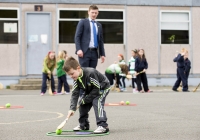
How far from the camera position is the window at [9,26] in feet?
86.3

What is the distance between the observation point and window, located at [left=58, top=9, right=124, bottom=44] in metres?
26.8

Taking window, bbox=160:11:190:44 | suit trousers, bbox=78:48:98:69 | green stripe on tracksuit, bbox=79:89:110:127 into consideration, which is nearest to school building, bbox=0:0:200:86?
window, bbox=160:11:190:44

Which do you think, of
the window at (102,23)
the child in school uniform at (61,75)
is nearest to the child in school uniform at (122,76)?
the window at (102,23)

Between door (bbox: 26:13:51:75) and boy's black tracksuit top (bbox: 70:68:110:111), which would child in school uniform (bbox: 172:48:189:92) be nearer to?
door (bbox: 26:13:51:75)

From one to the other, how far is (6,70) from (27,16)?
2514mm

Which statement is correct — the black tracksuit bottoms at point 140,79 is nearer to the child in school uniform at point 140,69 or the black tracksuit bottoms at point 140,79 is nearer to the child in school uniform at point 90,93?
the child in school uniform at point 140,69

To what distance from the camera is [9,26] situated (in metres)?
26.4

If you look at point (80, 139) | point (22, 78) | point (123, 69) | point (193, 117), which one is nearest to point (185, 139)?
point (80, 139)

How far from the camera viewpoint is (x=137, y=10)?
1089 inches

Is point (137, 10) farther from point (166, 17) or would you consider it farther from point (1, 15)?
point (1, 15)

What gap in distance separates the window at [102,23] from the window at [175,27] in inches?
79.7

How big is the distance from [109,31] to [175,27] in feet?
10.4

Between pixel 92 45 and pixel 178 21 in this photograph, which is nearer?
pixel 92 45

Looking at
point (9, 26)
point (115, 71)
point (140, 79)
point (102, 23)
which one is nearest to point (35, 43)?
point (9, 26)
